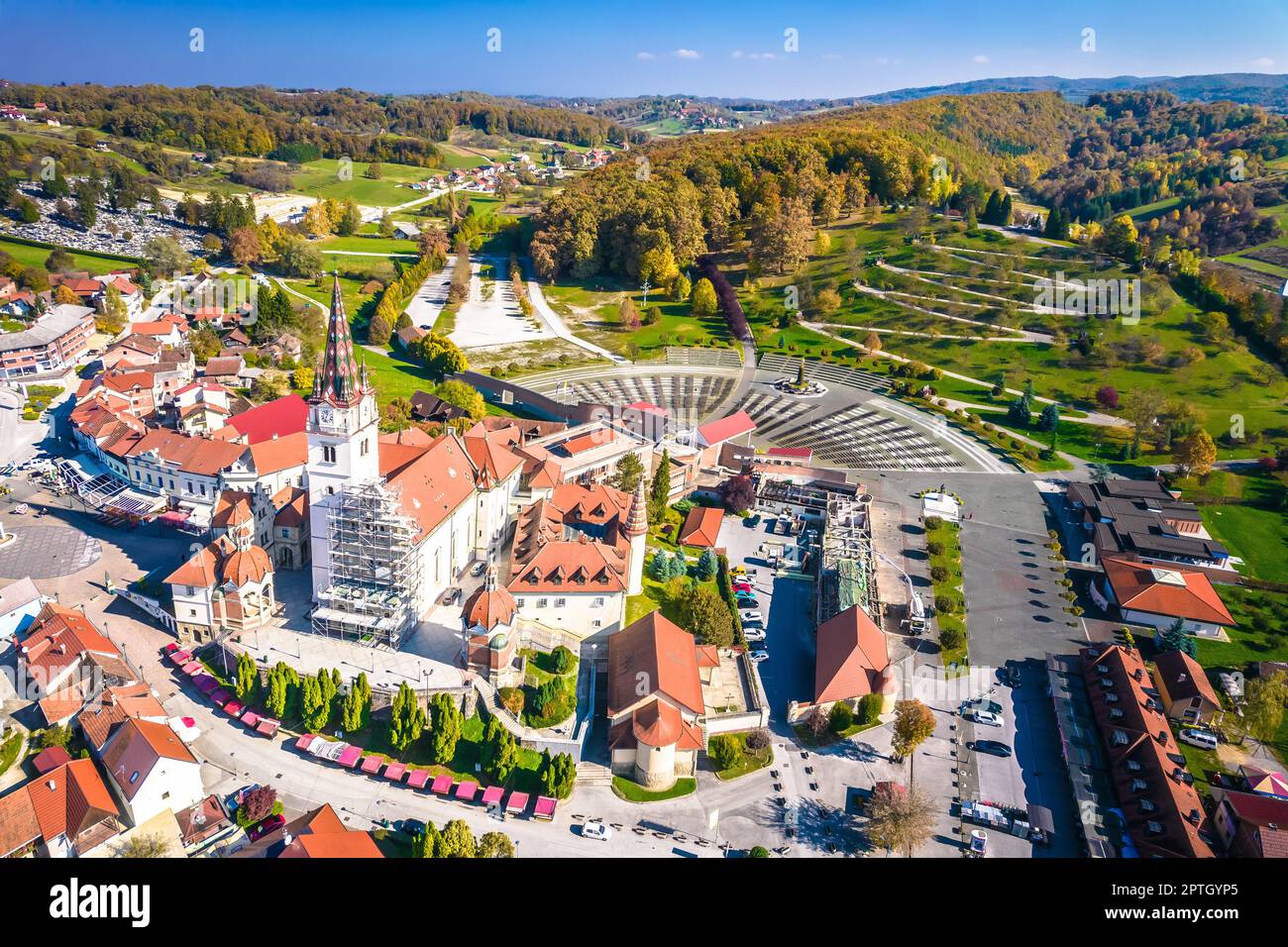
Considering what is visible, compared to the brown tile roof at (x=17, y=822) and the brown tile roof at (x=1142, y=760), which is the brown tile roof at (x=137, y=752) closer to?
the brown tile roof at (x=17, y=822)

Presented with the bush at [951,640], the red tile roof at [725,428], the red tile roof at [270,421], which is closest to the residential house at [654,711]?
the bush at [951,640]

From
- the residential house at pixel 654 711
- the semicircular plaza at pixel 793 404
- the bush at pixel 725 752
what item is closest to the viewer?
the residential house at pixel 654 711

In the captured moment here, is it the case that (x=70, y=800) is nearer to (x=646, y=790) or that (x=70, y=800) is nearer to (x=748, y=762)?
(x=646, y=790)

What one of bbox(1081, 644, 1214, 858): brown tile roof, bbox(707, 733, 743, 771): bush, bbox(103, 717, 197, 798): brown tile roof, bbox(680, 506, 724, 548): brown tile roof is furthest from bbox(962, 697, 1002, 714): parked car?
bbox(103, 717, 197, 798): brown tile roof

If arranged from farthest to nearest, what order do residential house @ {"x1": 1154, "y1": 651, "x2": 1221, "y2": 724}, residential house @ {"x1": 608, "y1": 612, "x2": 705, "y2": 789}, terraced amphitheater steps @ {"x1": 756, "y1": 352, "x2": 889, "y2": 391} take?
1. terraced amphitheater steps @ {"x1": 756, "y1": 352, "x2": 889, "y2": 391}
2. residential house @ {"x1": 1154, "y1": 651, "x2": 1221, "y2": 724}
3. residential house @ {"x1": 608, "y1": 612, "x2": 705, "y2": 789}

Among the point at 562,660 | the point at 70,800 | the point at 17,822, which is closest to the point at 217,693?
the point at 70,800

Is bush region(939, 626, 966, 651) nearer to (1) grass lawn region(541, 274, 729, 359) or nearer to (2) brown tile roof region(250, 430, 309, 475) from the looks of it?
(2) brown tile roof region(250, 430, 309, 475)
